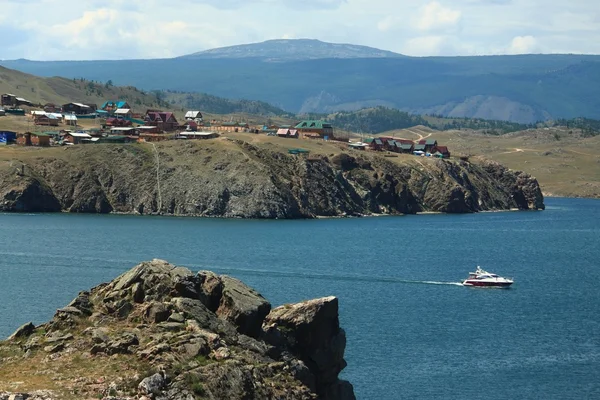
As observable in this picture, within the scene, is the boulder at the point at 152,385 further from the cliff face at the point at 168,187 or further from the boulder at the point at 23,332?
the cliff face at the point at 168,187

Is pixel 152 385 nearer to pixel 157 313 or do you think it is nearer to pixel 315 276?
pixel 157 313

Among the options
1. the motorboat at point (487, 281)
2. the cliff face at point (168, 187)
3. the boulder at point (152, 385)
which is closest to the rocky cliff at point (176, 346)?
Result: the boulder at point (152, 385)

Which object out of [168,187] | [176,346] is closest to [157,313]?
[176,346]

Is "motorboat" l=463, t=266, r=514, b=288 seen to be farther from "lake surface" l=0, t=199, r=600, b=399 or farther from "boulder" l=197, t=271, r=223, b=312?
"boulder" l=197, t=271, r=223, b=312

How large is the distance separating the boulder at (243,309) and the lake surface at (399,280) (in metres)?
16.2

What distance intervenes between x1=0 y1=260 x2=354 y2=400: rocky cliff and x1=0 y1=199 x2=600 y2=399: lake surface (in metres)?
15.0

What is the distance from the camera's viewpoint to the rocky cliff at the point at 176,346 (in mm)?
37469

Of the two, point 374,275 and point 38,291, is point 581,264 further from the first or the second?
point 38,291

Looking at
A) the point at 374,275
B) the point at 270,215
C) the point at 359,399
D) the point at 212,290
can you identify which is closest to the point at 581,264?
the point at 374,275

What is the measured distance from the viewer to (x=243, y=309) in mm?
43094

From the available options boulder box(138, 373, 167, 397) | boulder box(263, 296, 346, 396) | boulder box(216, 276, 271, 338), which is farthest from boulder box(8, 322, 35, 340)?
boulder box(263, 296, 346, 396)

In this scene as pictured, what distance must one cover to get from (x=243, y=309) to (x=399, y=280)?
67.9 m

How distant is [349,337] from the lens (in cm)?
7412

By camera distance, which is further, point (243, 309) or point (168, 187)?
point (168, 187)
